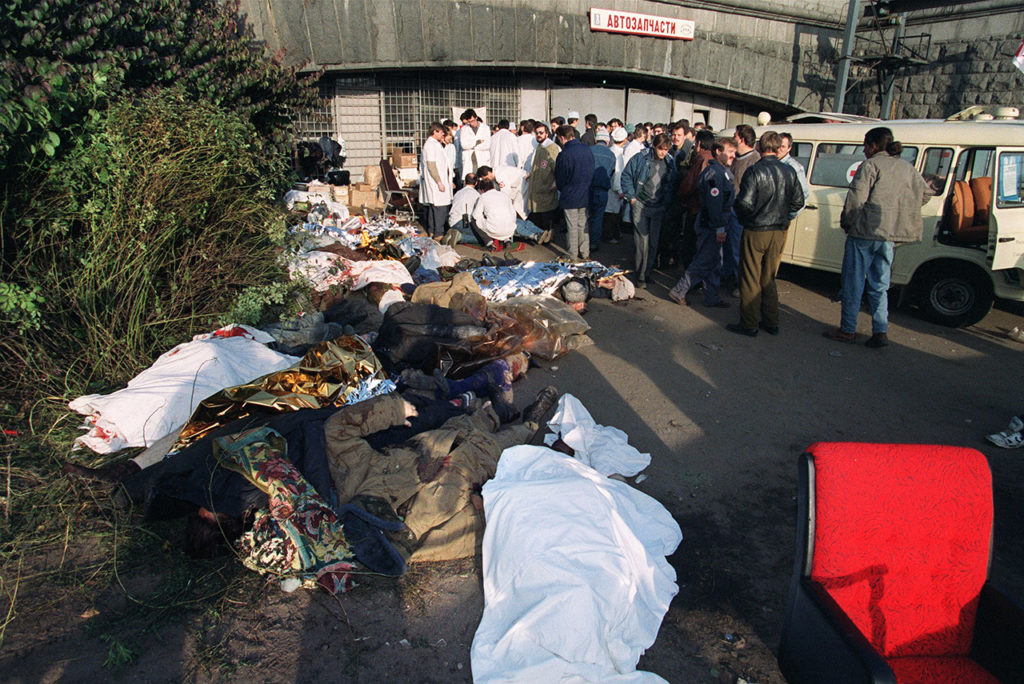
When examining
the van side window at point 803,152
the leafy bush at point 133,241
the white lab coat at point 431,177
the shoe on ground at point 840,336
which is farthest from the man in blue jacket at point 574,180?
the leafy bush at point 133,241

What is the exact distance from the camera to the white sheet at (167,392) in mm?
4039

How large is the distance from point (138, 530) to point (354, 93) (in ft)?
41.8

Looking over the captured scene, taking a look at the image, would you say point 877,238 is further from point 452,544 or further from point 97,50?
point 97,50

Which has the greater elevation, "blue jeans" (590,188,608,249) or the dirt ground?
"blue jeans" (590,188,608,249)

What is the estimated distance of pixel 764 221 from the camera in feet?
20.8

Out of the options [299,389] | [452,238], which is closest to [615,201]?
[452,238]

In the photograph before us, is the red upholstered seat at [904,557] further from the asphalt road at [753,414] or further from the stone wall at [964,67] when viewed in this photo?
the stone wall at [964,67]

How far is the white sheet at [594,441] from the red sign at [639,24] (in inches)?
550

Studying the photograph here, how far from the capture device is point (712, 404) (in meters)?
5.21

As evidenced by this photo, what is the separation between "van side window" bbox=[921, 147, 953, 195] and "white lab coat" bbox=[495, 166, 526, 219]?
21.7 ft

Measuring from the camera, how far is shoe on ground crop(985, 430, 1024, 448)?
446cm

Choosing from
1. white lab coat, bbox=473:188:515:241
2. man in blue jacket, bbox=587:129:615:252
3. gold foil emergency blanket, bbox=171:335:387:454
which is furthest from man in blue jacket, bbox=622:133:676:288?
gold foil emergency blanket, bbox=171:335:387:454

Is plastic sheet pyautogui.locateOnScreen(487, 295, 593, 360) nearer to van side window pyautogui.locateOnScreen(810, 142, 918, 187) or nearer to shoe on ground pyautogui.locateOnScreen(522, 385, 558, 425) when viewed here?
shoe on ground pyautogui.locateOnScreen(522, 385, 558, 425)

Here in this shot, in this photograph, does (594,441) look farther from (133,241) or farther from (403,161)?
(403,161)
